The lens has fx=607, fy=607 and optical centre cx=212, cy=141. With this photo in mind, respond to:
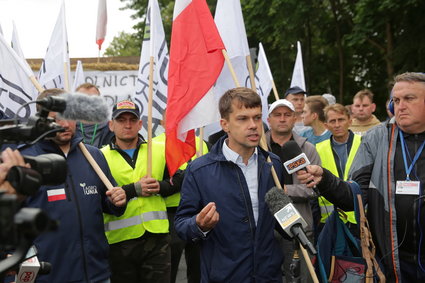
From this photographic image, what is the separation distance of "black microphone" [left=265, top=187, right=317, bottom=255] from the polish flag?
1.59 metres

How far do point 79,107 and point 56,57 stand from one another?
479 cm

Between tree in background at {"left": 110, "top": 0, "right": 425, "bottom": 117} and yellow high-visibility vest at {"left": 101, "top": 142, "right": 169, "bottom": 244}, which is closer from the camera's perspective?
yellow high-visibility vest at {"left": 101, "top": 142, "right": 169, "bottom": 244}

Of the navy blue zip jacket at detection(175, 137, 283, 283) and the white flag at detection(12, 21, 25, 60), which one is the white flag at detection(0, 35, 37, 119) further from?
the navy blue zip jacket at detection(175, 137, 283, 283)

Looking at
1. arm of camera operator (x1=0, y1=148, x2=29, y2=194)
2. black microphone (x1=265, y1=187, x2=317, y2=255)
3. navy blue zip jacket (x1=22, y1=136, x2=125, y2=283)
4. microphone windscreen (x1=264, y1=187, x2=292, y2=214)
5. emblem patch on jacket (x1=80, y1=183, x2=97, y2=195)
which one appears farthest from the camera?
emblem patch on jacket (x1=80, y1=183, x2=97, y2=195)

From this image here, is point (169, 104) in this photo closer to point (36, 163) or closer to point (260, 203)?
point (260, 203)

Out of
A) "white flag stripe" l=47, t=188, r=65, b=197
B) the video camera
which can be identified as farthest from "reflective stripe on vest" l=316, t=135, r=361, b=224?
the video camera

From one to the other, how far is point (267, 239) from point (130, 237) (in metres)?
1.79

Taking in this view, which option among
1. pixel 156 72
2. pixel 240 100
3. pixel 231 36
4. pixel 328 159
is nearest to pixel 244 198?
pixel 240 100

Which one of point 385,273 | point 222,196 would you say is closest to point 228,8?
point 222,196

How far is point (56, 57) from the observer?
7117 millimetres

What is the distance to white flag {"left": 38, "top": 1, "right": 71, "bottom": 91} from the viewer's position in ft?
22.8

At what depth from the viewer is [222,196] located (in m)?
4.02

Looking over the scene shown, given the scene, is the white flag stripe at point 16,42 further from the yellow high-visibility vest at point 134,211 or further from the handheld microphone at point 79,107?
the handheld microphone at point 79,107

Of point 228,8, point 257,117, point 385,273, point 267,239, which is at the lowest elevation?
point 385,273
